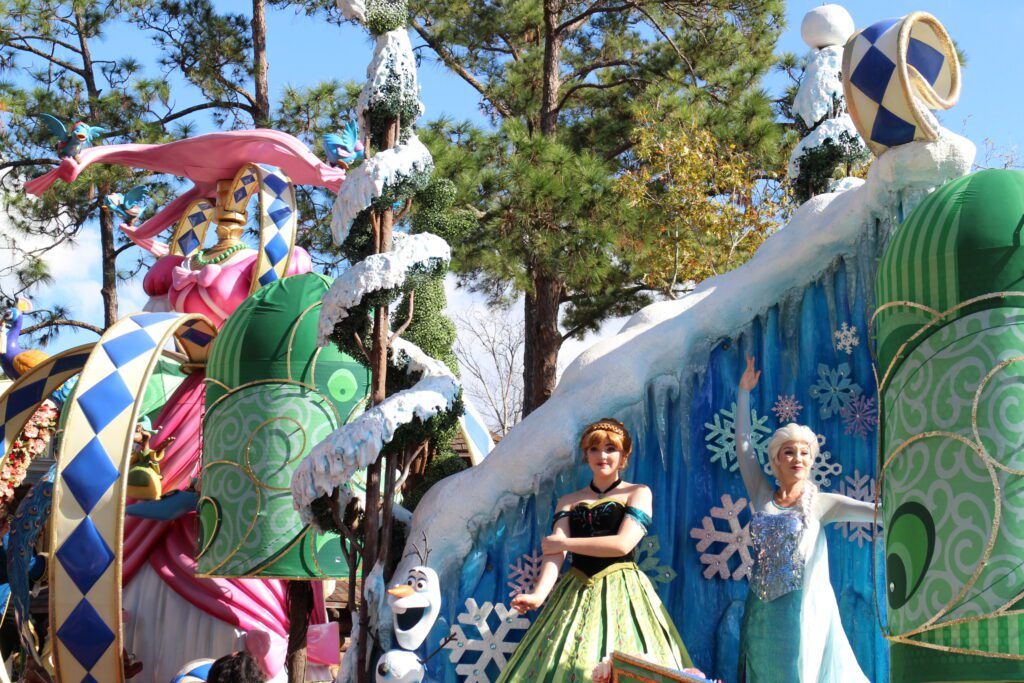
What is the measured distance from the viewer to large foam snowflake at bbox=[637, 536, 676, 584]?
505 cm

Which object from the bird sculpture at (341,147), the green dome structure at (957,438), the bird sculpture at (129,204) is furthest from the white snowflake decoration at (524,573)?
the bird sculpture at (129,204)

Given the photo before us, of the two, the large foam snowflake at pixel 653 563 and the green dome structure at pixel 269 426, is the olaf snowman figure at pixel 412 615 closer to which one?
the large foam snowflake at pixel 653 563

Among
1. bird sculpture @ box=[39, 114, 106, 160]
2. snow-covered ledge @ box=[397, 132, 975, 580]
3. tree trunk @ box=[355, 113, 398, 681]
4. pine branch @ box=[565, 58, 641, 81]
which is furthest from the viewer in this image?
pine branch @ box=[565, 58, 641, 81]

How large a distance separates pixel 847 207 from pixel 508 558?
6.43ft

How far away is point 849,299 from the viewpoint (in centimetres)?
517

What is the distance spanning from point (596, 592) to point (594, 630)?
143 millimetres

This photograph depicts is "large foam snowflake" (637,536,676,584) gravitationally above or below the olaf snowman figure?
above

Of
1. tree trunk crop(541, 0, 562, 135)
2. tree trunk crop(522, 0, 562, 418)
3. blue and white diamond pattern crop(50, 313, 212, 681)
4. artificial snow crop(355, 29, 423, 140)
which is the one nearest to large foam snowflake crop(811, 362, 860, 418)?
artificial snow crop(355, 29, 423, 140)

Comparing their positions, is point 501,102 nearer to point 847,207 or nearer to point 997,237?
point 847,207

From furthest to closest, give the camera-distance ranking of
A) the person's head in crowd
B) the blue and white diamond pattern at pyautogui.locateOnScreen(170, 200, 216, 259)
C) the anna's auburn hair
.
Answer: the blue and white diamond pattern at pyautogui.locateOnScreen(170, 200, 216, 259) < the person's head in crowd < the anna's auburn hair

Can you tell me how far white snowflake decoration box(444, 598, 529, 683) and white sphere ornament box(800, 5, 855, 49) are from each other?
3084 mm

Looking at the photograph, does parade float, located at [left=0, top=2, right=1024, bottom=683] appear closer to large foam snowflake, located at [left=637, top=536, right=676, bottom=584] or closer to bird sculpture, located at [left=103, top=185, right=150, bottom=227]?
large foam snowflake, located at [left=637, top=536, right=676, bottom=584]

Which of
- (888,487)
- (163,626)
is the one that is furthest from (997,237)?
(163,626)

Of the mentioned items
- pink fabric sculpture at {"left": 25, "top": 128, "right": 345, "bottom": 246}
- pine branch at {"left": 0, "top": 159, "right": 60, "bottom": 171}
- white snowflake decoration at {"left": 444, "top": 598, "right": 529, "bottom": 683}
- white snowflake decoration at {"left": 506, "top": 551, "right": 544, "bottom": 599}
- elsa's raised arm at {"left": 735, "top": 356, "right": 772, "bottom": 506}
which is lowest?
white snowflake decoration at {"left": 444, "top": 598, "right": 529, "bottom": 683}
